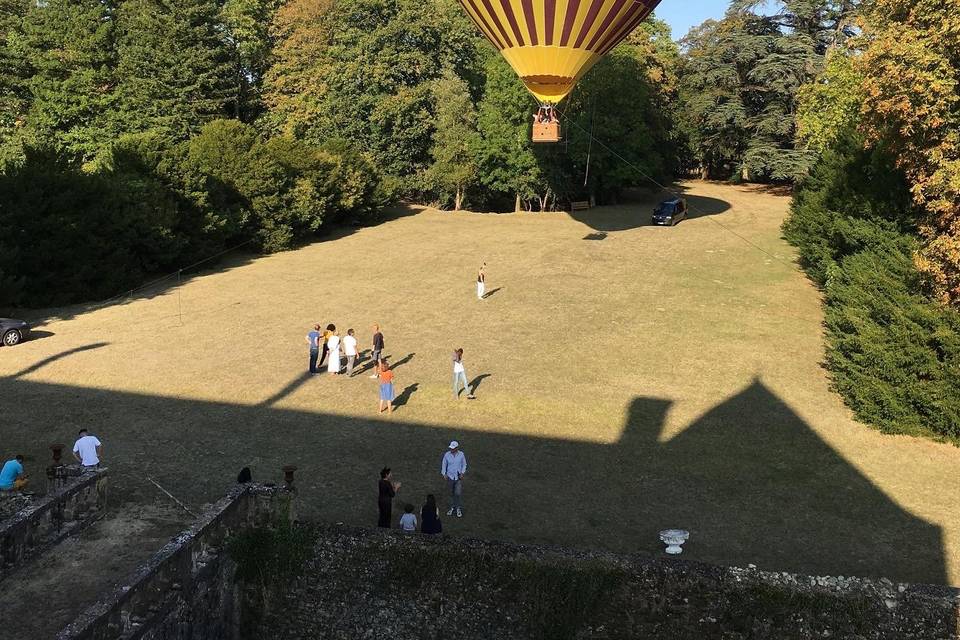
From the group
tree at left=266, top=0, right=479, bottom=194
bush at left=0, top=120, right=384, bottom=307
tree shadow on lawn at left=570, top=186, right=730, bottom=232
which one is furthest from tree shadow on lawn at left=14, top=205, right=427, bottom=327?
tree shadow on lawn at left=570, top=186, right=730, bottom=232

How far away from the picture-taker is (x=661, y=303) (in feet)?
98.8

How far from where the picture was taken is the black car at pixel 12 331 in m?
23.9

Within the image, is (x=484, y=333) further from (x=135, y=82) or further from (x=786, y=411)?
(x=135, y=82)

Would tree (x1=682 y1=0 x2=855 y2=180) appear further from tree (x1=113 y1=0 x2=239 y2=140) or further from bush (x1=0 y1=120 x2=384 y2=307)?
tree (x1=113 y1=0 x2=239 y2=140)

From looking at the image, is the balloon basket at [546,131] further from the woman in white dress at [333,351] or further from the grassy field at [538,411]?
the woman in white dress at [333,351]

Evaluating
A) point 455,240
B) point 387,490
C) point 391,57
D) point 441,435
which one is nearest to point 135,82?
point 391,57

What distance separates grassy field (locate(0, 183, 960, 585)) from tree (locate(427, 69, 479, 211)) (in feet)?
66.7

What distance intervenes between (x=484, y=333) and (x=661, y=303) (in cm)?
812

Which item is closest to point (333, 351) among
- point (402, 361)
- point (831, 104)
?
point (402, 361)

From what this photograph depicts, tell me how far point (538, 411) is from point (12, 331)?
677 inches

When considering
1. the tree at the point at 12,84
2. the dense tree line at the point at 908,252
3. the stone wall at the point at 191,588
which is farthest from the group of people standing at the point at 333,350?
the tree at the point at 12,84

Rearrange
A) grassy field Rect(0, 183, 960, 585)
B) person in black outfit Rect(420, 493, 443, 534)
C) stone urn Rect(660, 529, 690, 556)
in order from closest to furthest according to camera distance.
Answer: stone urn Rect(660, 529, 690, 556) → person in black outfit Rect(420, 493, 443, 534) → grassy field Rect(0, 183, 960, 585)

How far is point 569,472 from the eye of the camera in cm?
1661

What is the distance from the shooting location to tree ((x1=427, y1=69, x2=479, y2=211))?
5353 cm
